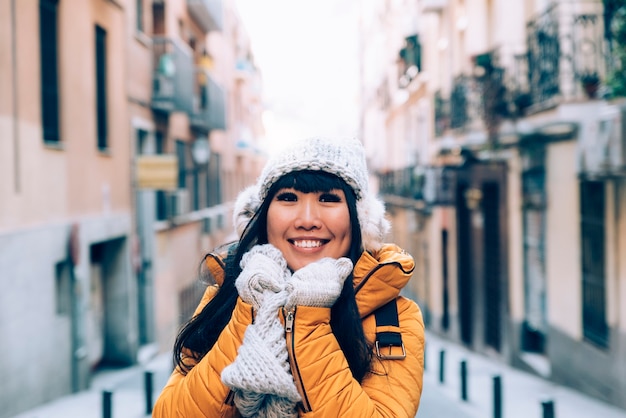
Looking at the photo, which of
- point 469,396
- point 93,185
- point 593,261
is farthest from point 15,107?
point 593,261

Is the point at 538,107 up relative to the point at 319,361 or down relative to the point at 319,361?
up

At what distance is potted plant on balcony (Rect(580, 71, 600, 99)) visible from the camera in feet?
31.6

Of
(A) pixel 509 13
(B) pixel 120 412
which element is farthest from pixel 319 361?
A: (A) pixel 509 13

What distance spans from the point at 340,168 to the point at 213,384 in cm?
90

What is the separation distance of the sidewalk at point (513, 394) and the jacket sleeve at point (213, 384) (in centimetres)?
443

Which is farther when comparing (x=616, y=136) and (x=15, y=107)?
(x=15, y=107)

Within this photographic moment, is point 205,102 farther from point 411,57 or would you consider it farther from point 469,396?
point 469,396

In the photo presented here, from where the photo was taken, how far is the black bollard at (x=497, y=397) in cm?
728

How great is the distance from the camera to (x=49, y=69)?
1003 centimetres

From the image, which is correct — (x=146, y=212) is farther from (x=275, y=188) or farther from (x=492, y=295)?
(x=275, y=188)

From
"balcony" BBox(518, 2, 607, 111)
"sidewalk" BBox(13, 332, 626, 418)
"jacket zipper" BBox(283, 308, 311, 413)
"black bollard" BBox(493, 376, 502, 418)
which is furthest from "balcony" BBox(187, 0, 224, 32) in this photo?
"jacket zipper" BBox(283, 308, 311, 413)

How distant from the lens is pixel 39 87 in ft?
31.1

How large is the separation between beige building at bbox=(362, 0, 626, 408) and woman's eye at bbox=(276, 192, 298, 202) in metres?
6.14

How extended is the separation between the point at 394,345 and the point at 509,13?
41.6ft
